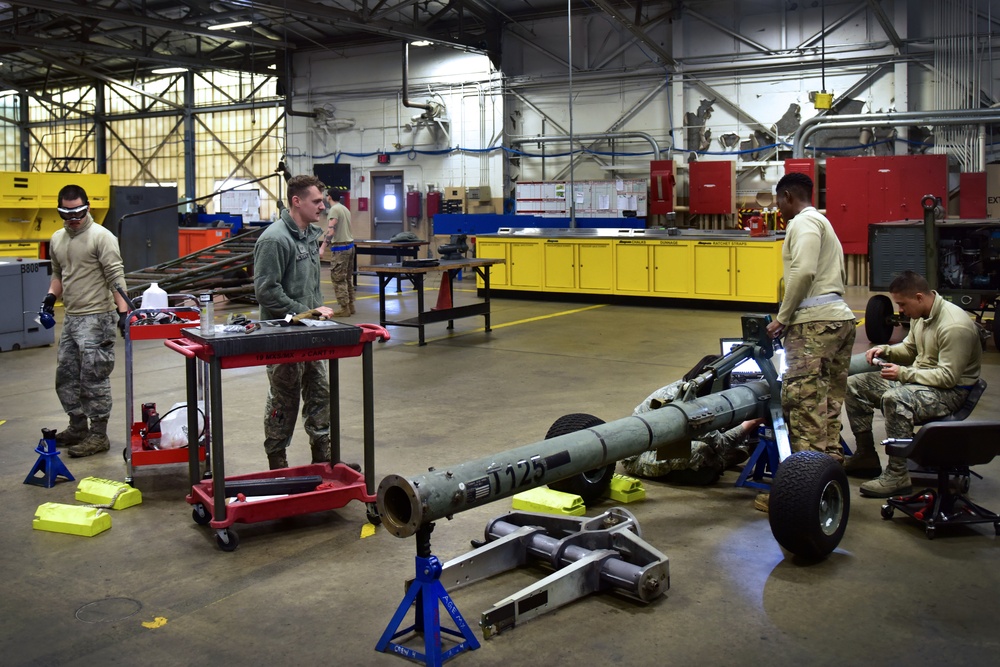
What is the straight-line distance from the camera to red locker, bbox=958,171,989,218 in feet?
49.0

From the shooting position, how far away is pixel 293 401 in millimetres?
5363

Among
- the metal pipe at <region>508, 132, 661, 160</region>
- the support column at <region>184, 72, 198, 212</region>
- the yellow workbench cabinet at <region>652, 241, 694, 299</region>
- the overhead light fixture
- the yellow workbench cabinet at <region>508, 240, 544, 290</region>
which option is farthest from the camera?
the support column at <region>184, 72, 198, 212</region>

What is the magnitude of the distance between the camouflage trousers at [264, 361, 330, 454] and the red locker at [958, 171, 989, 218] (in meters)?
12.7

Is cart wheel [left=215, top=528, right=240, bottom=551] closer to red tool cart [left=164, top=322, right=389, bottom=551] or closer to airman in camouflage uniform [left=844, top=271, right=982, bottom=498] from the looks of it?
red tool cart [left=164, top=322, right=389, bottom=551]

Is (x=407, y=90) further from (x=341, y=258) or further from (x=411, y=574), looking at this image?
(x=411, y=574)

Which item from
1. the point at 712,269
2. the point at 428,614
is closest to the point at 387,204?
the point at 712,269

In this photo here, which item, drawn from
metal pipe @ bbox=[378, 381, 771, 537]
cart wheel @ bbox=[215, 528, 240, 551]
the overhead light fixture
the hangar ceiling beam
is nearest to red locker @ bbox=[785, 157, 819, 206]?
the hangar ceiling beam

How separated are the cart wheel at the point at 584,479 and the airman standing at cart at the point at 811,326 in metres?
0.83

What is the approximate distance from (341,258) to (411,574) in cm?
923

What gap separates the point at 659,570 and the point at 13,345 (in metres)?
9.24

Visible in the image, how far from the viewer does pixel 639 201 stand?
1802 cm

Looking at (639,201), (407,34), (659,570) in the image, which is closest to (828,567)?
(659,570)

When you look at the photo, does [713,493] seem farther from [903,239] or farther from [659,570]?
[903,239]

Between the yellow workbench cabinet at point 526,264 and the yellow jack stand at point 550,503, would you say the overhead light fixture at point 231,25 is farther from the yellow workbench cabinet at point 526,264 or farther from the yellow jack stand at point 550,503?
the yellow jack stand at point 550,503
